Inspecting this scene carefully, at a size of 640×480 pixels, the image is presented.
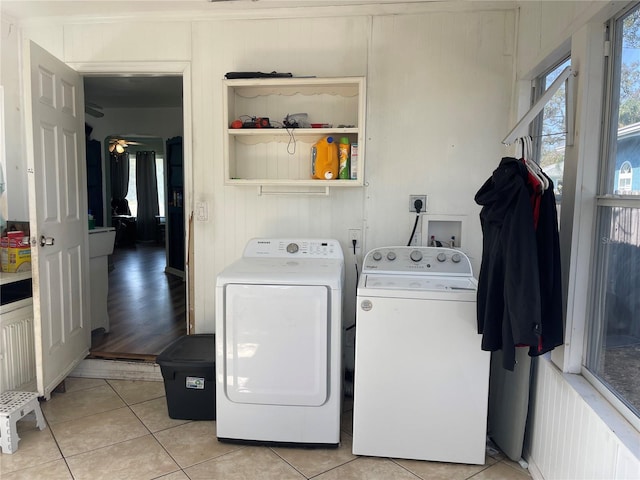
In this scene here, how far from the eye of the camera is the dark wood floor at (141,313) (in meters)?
3.21

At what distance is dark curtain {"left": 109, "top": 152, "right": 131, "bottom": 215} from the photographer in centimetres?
989

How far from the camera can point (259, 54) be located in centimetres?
279

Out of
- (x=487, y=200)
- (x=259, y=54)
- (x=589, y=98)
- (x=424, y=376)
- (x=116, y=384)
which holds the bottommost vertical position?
(x=116, y=384)

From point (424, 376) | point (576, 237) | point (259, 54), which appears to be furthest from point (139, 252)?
point (576, 237)

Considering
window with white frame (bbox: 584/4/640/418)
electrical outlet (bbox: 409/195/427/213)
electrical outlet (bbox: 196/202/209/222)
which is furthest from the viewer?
electrical outlet (bbox: 196/202/209/222)

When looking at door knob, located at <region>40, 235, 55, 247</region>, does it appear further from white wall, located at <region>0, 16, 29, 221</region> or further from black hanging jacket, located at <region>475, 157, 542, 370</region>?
black hanging jacket, located at <region>475, 157, 542, 370</region>

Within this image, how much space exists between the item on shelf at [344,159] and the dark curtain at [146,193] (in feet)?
28.1

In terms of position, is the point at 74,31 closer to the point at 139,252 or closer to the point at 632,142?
the point at 632,142

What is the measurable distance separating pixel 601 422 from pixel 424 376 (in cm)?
75

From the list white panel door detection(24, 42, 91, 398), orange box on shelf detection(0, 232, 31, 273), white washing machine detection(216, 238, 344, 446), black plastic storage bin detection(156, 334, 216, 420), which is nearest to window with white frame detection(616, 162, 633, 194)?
white washing machine detection(216, 238, 344, 446)

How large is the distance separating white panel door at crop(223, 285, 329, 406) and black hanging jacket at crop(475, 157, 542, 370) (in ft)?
2.42

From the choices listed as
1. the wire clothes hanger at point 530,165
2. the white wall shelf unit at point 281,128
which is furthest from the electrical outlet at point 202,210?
the wire clothes hanger at point 530,165

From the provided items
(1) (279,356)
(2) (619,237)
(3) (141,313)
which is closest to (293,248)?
(1) (279,356)

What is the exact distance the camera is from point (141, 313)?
13.8ft
